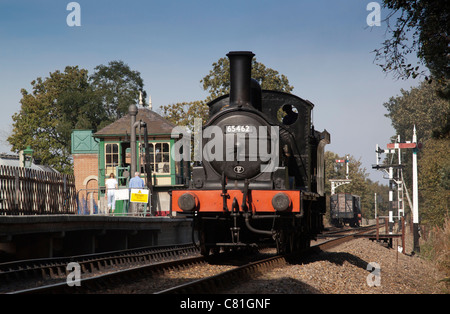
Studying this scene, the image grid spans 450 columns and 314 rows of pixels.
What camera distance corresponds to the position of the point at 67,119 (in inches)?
2071

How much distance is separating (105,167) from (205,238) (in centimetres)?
1964

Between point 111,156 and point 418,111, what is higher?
point 418,111

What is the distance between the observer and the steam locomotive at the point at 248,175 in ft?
36.9

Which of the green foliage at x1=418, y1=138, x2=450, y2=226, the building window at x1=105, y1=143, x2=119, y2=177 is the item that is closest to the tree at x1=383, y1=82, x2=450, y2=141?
the green foliage at x1=418, y1=138, x2=450, y2=226

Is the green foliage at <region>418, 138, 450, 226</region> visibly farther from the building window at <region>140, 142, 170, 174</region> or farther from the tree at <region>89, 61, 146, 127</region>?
the tree at <region>89, 61, 146, 127</region>

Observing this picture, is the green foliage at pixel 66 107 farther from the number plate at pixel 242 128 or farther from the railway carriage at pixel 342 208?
the number plate at pixel 242 128

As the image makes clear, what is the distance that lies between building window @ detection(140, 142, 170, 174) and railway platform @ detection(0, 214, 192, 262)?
Answer: 8947mm

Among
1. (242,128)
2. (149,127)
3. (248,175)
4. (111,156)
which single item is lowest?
(248,175)

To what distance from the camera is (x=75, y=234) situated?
15.5m

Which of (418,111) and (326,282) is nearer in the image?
(326,282)

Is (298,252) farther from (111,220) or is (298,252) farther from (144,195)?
(144,195)

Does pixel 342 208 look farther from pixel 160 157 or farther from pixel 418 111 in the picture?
pixel 418 111

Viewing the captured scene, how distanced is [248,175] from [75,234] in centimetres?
603

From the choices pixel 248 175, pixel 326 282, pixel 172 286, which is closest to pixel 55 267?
pixel 172 286
